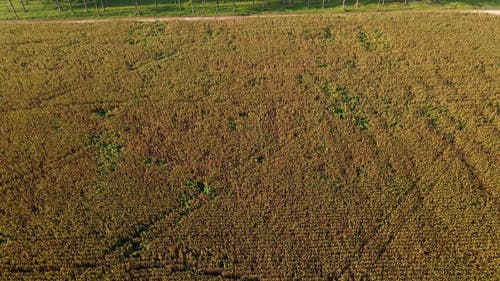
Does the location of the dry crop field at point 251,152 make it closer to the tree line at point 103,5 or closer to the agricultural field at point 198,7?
the agricultural field at point 198,7

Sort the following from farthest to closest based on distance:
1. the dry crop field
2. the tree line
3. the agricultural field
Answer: the tree line
the agricultural field
the dry crop field

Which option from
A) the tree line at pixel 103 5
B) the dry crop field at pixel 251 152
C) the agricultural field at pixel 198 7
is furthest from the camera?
the tree line at pixel 103 5

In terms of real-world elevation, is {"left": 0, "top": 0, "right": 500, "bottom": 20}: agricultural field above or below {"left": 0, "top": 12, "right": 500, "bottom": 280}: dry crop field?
above

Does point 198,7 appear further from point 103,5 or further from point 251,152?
point 251,152

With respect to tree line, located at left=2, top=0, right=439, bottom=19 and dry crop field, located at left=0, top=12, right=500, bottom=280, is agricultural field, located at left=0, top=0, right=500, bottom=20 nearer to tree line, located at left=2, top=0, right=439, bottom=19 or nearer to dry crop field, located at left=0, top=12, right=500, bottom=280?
tree line, located at left=2, top=0, right=439, bottom=19

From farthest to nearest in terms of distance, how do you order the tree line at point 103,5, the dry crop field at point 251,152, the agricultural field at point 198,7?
the tree line at point 103,5 → the agricultural field at point 198,7 → the dry crop field at point 251,152

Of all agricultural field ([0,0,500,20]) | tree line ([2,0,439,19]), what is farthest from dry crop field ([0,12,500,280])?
tree line ([2,0,439,19])

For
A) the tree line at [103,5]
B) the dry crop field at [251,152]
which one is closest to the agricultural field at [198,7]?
the tree line at [103,5]
